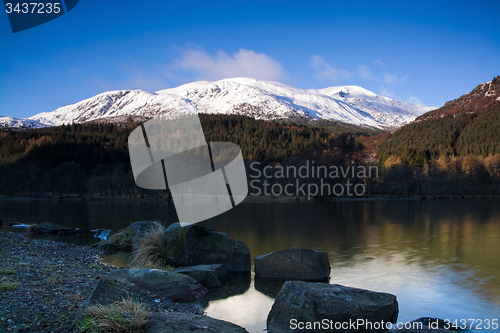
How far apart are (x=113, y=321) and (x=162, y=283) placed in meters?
3.87

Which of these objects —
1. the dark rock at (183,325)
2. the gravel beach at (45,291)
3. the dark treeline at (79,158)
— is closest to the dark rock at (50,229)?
the gravel beach at (45,291)

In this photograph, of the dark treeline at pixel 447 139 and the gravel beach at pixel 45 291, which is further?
the dark treeline at pixel 447 139

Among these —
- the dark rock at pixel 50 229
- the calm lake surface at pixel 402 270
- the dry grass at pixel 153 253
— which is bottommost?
the calm lake surface at pixel 402 270

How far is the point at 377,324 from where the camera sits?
7727 mm

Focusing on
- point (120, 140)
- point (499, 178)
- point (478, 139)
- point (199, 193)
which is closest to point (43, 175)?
point (199, 193)

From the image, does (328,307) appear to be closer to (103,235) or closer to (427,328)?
(427,328)

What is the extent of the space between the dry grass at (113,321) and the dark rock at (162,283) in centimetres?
301

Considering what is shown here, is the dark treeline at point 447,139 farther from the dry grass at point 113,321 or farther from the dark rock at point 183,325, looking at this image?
the dry grass at point 113,321

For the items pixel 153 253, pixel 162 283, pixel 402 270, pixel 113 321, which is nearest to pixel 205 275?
pixel 162 283

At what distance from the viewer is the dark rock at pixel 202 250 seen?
1409 centimetres

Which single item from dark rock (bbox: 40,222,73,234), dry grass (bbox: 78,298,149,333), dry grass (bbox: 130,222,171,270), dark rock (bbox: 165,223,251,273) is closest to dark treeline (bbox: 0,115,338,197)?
dark rock (bbox: 40,222,73,234)

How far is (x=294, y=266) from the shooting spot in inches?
506

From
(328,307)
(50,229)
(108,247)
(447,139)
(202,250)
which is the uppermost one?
(447,139)

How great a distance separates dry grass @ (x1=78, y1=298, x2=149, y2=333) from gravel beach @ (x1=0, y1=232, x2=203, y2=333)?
0.40 meters
